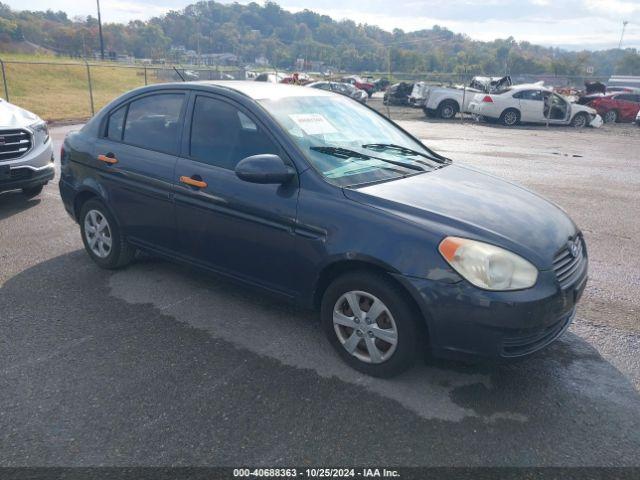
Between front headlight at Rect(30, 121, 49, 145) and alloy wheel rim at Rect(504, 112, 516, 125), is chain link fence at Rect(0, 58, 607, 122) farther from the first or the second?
front headlight at Rect(30, 121, 49, 145)

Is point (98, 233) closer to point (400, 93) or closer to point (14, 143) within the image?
point (14, 143)

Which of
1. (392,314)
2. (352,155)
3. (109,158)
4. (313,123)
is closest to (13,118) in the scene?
(109,158)

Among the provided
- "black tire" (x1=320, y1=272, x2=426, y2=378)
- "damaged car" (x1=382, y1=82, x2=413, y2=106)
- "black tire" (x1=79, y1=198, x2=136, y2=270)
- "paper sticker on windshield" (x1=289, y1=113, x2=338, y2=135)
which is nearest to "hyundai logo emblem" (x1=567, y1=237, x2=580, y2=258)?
"black tire" (x1=320, y1=272, x2=426, y2=378)

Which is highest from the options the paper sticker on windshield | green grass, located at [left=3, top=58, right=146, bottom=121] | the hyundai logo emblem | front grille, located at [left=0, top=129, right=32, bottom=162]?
the paper sticker on windshield

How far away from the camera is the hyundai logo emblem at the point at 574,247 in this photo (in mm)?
3322

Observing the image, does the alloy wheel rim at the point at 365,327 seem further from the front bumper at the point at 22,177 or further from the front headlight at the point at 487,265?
the front bumper at the point at 22,177

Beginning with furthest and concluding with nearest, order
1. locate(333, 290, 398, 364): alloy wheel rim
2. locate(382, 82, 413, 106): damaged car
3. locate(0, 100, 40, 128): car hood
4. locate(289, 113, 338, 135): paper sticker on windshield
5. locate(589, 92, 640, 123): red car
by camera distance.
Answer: locate(382, 82, 413, 106): damaged car
locate(589, 92, 640, 123): red car
locate(0, 100, 40, 128): car hood
locate(289, 113, 338, 135): paper sticker on windshield
locate(333, 290, 398, 364): alloy wheel rim

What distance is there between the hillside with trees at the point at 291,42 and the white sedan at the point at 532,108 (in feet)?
118

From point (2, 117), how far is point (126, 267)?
3687 millimetres

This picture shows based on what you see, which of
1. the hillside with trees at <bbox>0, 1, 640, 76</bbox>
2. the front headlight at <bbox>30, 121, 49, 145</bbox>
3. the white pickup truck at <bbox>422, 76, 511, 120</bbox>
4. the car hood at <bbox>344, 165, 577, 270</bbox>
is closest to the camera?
the car hood at <bbox>344, 165, 577, 270</bbox>

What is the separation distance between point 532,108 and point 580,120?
2.16m

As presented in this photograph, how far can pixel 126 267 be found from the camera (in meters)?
4.98

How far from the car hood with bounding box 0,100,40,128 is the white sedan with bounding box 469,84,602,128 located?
58.3 ft

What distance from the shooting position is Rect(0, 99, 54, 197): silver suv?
671 centimetres
